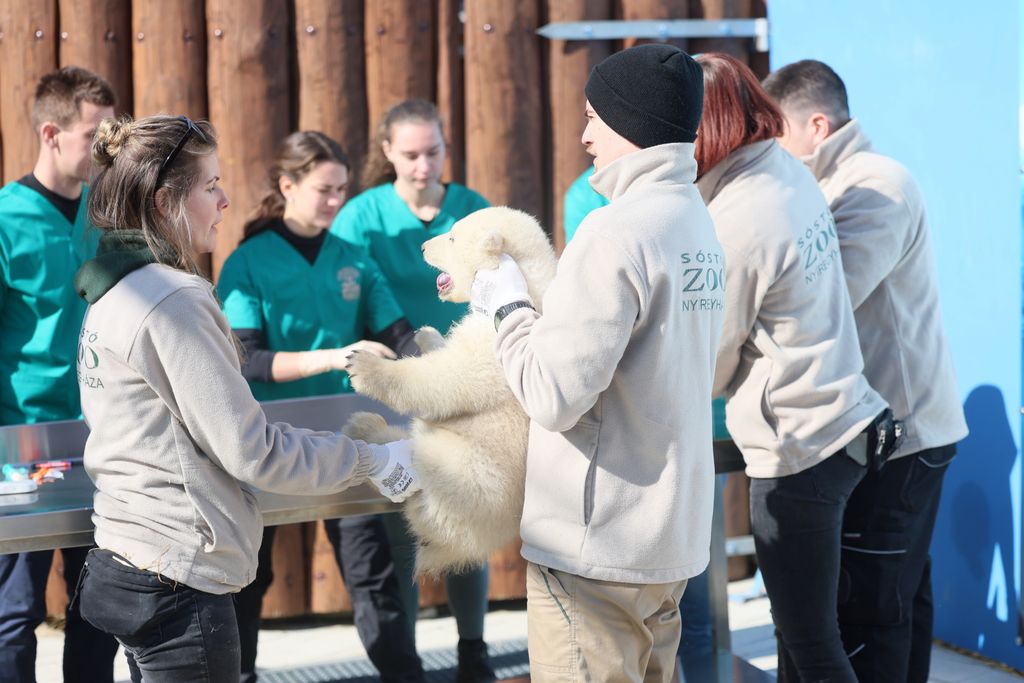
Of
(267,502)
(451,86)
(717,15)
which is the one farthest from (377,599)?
(717,15)

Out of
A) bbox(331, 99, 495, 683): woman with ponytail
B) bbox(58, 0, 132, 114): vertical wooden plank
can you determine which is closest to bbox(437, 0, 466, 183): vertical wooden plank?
bbox(331, 99, 495, 683): woman with ponytail

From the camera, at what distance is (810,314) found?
8.38 ft

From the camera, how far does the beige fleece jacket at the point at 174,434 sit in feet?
6.70

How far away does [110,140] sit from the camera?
2.20m

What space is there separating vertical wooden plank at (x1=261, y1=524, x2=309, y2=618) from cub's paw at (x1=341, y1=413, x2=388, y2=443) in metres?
2.45

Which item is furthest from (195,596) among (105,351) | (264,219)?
(264,219)

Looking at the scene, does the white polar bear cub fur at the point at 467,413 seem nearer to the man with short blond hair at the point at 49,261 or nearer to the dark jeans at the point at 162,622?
the dark jeans at the point at 162,622

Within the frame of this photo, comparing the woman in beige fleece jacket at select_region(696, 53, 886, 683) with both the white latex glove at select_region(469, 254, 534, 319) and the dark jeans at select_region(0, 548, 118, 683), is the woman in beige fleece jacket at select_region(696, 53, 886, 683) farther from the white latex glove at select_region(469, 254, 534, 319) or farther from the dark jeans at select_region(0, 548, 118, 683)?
the dark jeans at select_region(0, 548, 118, 683)

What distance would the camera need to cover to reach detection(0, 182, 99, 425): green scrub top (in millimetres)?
3389

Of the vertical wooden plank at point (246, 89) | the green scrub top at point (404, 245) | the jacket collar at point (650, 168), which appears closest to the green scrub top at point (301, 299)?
the green scrub top at point (404, 245)

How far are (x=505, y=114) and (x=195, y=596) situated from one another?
3147 mm

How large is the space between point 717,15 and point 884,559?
299 cm

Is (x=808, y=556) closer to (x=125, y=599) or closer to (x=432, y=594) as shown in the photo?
(x=125, y=599)

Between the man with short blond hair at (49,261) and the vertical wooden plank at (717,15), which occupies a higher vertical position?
the vertical wooden plank at (717,15)
